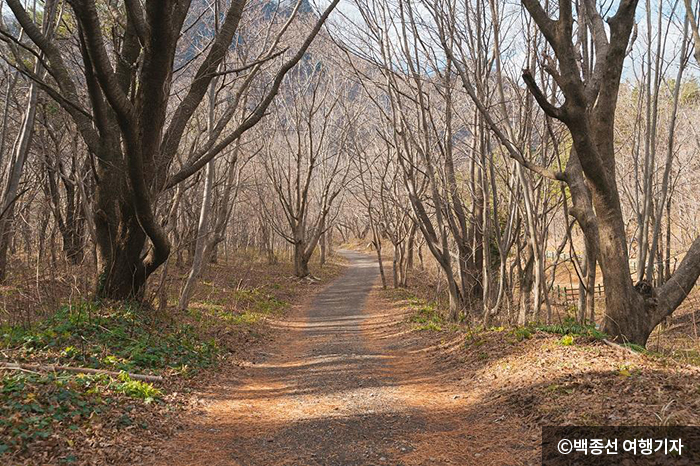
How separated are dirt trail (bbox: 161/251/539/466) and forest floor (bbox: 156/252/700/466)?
1 centimetres

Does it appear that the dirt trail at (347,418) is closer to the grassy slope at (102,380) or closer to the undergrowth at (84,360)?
the grassy slope at (102,380)

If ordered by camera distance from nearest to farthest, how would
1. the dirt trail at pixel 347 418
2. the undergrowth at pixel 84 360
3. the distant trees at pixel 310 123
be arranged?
the undergrowth at pixel 84 360 < the dirt trail at pixel 347 418 < the distant trees at pixel 310 123

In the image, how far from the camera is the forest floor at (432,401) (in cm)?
390

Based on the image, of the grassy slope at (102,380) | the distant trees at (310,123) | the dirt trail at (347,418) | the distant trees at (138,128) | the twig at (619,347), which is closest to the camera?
the grassy slope at (102,380)

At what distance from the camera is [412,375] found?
6688 millimetres

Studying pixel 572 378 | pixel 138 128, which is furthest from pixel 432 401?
pixel 138 128

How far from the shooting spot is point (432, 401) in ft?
17.8

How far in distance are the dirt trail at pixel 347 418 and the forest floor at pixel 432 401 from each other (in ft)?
0.04

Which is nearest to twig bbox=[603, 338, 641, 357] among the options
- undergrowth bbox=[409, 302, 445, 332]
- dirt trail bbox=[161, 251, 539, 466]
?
dirt trail bbox=[161, 251, 539, 466]

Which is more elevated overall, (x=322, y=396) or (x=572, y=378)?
(x=572, y=378)

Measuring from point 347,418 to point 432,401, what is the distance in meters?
→ 1.20

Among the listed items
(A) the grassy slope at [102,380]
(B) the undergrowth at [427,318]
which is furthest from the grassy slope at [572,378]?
(A) the grassy slope at [102,380]

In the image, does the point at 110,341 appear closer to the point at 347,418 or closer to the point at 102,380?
the point at 102,380

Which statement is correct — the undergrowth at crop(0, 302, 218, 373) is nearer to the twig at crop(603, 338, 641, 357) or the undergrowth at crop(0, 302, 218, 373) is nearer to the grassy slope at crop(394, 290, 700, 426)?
the grassy slope at crop(394, 290, 700, 426)
